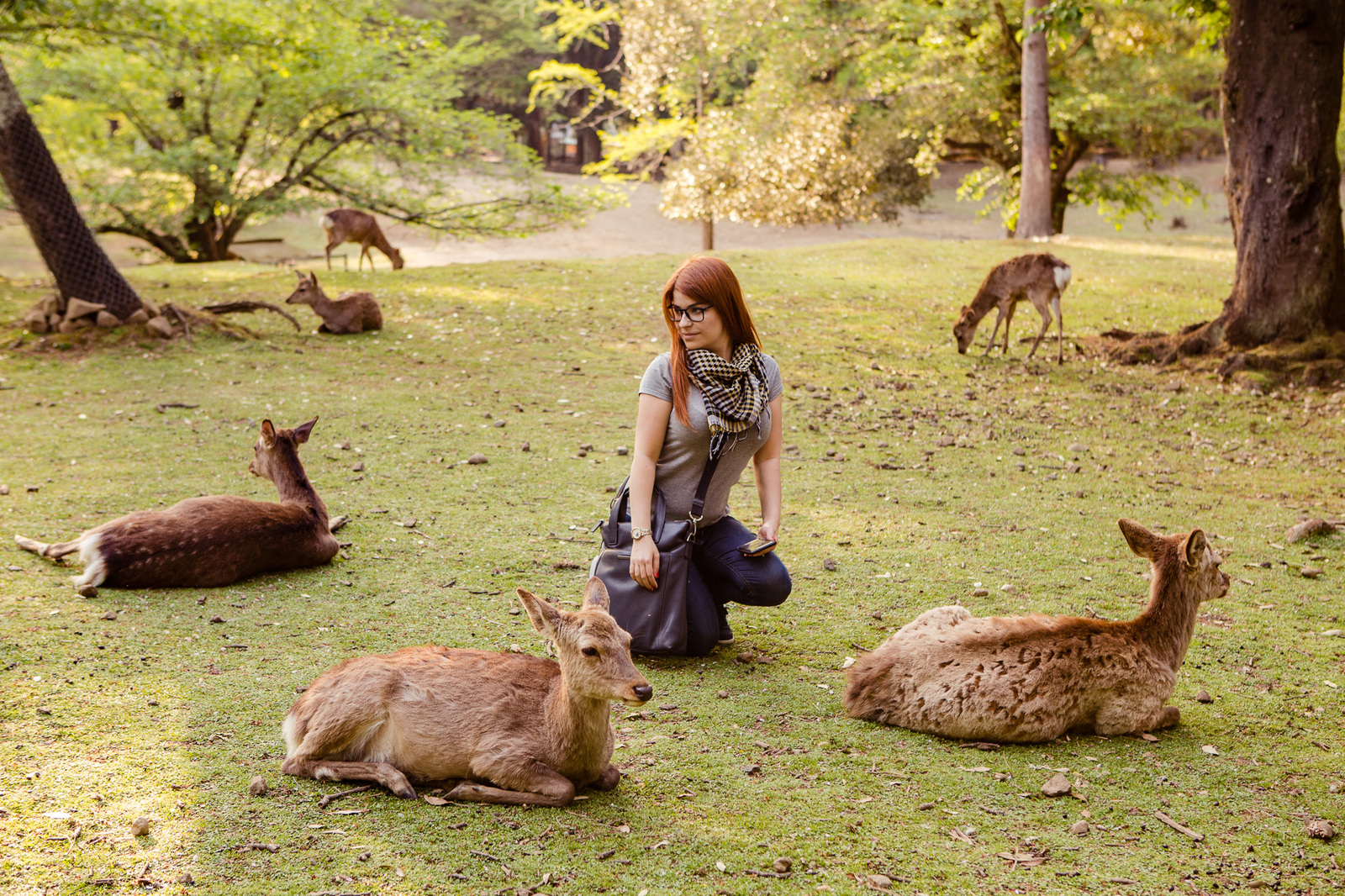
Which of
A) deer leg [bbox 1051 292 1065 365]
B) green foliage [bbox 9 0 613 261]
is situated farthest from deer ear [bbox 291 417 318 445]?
green foliage [bbox 9 0 613 261]

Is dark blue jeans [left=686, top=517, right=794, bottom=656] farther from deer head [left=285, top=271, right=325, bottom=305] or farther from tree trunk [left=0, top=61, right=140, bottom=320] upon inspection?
tree trunk [left=0, top=61, right=140, bottom=320]

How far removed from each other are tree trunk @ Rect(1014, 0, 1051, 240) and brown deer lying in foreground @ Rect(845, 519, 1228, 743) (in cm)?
1512

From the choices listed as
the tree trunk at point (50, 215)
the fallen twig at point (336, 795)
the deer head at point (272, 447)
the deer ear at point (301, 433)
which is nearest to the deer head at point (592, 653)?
the fallen twig at point (336, 795)

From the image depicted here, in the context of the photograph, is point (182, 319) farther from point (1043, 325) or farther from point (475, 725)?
point (475, 725)

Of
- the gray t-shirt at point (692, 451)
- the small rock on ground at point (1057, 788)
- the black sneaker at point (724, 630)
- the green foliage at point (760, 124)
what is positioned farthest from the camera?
the green foliage at point (760, 124)

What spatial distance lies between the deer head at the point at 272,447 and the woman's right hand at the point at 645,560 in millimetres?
2370

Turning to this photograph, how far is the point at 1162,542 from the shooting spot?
429 centimetres

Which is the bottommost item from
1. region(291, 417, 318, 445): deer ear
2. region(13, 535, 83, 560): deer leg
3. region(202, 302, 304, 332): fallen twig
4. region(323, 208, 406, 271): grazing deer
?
region(13, 535, 83, 560): deer leg

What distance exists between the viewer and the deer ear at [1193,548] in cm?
413

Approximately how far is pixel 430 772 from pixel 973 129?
22.0m

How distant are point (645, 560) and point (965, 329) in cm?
824

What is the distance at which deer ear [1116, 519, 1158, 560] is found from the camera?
416 cm

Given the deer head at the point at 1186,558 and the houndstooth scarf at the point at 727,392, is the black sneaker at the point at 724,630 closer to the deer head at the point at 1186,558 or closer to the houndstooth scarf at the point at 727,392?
the houndstooth scarf at the point at 727,392

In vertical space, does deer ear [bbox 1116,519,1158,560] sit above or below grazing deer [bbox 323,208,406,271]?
below
